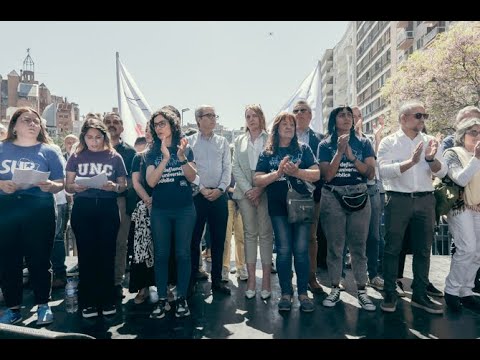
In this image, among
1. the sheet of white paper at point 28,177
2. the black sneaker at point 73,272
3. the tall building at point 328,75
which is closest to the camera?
the sheet of white paper at point 28,177

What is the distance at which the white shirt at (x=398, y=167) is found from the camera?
Result: 4.11 metres

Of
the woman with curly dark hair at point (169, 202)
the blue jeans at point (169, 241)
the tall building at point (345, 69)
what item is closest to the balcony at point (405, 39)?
the tall building at point (345, 69)

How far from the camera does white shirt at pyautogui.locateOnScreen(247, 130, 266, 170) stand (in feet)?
15.6

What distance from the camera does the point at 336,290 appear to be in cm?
433

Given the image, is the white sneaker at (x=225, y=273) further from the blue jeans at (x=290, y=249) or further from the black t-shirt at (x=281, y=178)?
the black t-shirt at (x=281, y=178)

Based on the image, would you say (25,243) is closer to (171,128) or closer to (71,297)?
(71,297)

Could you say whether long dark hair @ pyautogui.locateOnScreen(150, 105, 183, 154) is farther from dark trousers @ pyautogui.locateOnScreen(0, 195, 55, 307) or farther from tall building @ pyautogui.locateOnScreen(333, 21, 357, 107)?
tall building @ pyautogui.locateOnScreen(333, 21, 357, 107)

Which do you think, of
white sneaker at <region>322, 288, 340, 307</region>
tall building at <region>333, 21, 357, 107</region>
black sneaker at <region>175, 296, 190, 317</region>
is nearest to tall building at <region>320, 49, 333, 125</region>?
tall building at <region>333, 21, 357, 107</region>

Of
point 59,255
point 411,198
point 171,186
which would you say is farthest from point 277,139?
point 59,255

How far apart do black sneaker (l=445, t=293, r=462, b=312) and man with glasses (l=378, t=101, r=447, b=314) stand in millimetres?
202

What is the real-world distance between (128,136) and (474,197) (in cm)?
546

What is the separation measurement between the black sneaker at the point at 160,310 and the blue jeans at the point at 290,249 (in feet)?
4.04

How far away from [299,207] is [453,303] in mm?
1880
